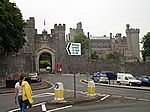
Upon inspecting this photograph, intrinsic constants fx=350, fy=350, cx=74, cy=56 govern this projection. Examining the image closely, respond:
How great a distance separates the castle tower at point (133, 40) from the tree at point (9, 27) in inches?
4964

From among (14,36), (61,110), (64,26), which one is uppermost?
(64,26)

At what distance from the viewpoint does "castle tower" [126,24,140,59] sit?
168 meters

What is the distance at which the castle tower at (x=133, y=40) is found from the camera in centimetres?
16770

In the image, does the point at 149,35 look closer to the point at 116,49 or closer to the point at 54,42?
the point at 54,42

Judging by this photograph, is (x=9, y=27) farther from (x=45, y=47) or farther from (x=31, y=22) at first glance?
(x=31, y=22)

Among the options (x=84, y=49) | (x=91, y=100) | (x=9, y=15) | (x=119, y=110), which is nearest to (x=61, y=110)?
A: (x=119, y=110)

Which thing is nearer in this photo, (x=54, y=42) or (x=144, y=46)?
(x=54, y=42)

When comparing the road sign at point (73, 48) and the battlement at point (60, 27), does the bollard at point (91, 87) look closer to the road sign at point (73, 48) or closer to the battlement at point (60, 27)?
the road sign at point (73, 48)

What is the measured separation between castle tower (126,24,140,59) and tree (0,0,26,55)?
414 ft

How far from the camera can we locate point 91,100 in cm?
2019

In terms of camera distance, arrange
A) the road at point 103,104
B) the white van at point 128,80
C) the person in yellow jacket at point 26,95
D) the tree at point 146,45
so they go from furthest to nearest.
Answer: the tree at point 146,45 → the white van at point 128,80 → the road at point 103,104 → the person in yellow jacket at point 26,95

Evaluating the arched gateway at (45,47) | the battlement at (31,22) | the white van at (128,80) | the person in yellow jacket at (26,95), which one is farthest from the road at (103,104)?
the battlement at (31,22)

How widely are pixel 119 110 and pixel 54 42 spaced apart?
73175mm

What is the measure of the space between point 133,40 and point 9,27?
437 ft
